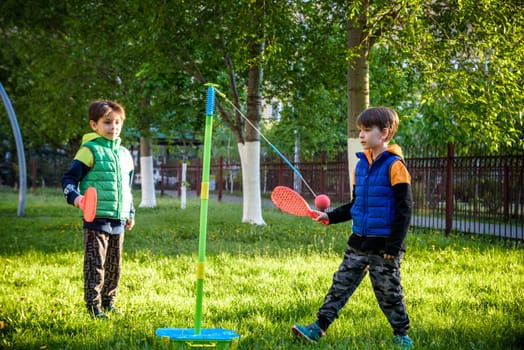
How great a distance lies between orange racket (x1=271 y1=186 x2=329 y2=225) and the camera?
4043 millimetres

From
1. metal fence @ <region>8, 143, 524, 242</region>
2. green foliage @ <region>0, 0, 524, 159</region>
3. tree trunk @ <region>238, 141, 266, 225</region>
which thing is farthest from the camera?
tree trunk @ <region>238, 141, 266, 225</region>

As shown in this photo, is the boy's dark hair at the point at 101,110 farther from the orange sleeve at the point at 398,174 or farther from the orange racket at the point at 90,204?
the orange sleeve at the point at 398,174

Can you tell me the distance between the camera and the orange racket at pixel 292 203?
13.3 ft

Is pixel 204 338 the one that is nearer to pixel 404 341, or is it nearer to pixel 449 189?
pixel 404 341

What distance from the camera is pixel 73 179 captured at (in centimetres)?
427

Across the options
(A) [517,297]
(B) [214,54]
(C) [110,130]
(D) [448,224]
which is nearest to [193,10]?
(B) [214,54]

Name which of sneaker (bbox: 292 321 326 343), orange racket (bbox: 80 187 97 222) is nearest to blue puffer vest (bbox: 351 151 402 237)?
sneaker (bbox: 292 321 326 343)

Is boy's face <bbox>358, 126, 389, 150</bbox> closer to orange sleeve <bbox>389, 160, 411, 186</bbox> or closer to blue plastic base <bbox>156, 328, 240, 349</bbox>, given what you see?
orange sleeve <bbox>389, 160, 411, 186</bbox>

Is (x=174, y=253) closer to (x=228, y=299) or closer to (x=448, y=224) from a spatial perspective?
(x=228, y=299)

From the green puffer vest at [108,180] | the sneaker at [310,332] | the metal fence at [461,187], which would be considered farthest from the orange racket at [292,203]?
the metal fence at [461,187]

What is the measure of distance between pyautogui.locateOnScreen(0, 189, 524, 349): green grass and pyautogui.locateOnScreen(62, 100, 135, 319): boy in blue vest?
302 millimetres

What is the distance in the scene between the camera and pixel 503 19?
330 inches

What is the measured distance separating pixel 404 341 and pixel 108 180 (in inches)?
98.8

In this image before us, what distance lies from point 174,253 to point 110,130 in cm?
401
